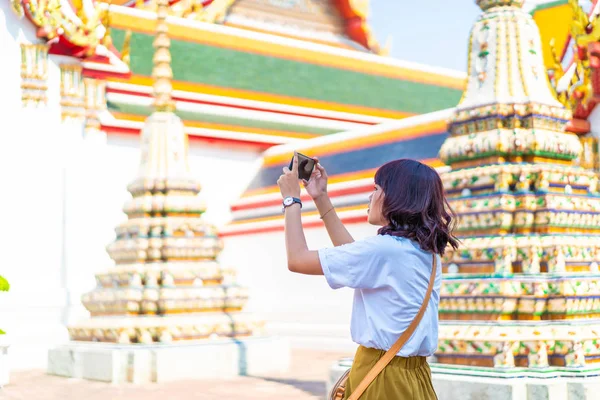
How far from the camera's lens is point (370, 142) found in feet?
36.4

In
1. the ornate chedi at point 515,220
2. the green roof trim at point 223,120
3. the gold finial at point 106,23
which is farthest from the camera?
the green roof trim at point 223,120

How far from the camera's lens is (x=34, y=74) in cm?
1006

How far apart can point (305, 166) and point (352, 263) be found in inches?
17.2

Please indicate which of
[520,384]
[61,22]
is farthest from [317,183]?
[61,22]

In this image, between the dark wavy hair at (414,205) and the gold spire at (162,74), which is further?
the gold spire at (162,74)

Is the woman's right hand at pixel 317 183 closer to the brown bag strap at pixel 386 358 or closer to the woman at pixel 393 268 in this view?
the woman at pixel 393 268

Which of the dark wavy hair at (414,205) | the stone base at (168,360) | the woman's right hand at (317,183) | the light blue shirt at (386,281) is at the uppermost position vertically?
the woman's right hand at (317,183)

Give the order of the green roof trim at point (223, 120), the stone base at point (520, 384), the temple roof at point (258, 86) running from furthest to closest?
the temple roof at point (258, 86)
the green roof trim at point (223, 120)
the stone base at point (520, 384)

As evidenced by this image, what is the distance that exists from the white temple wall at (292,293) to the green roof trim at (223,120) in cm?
159

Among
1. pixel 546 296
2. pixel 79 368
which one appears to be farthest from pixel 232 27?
pixel 546 296

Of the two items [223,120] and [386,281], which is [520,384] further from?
[223,120]

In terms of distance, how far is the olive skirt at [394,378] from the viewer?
2492 millimetres

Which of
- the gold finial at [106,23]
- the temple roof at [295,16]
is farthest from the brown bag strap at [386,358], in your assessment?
the temple roof at [295,16]

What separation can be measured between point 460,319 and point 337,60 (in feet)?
31.6
